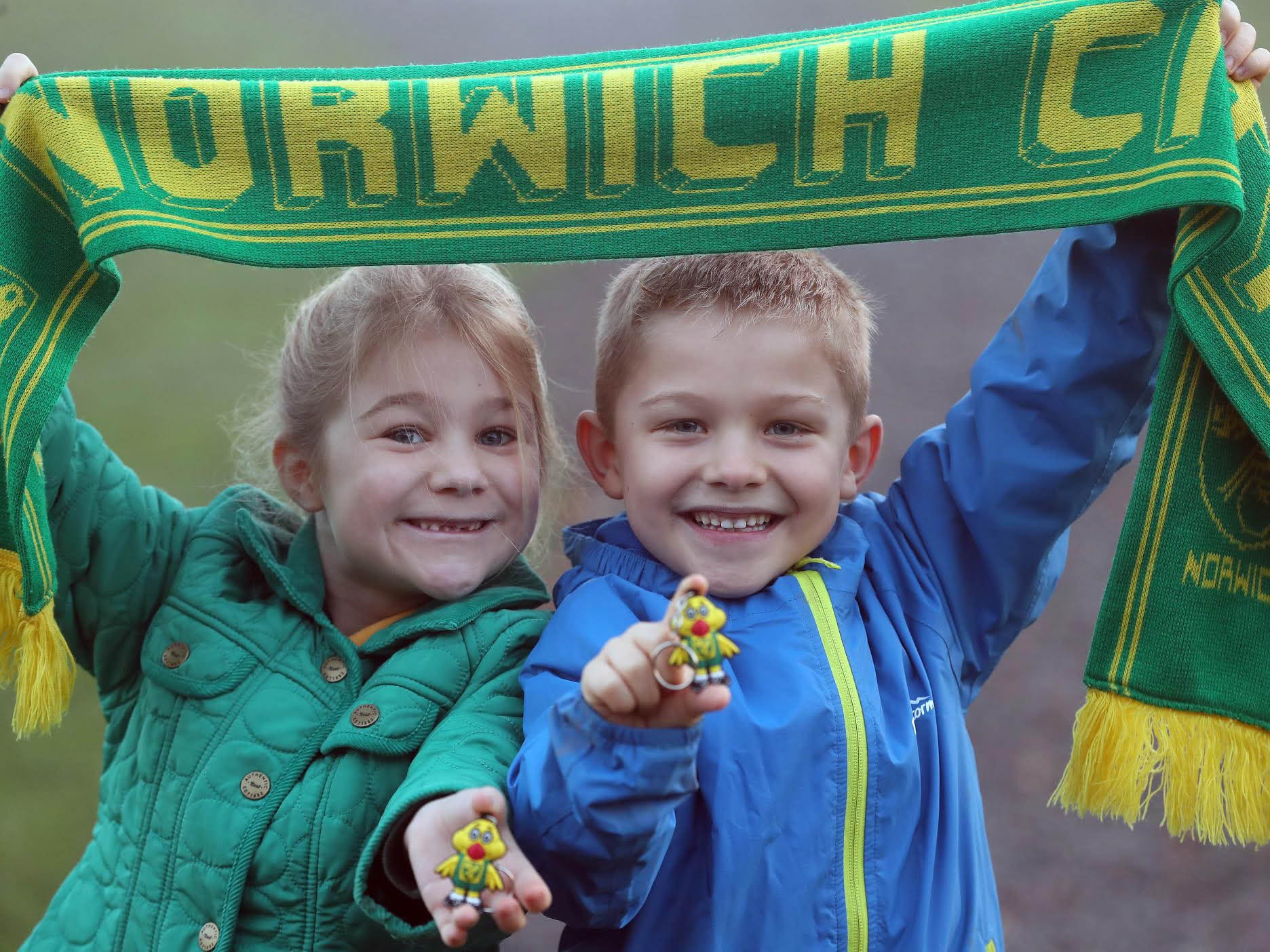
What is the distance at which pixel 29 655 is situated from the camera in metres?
1.74

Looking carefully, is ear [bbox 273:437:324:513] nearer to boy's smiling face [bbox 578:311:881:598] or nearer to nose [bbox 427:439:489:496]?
nose [bbox 427:439:489:496]

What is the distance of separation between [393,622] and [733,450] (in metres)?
0.60

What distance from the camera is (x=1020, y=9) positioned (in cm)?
162

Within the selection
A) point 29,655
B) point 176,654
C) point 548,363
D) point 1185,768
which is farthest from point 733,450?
point 548,363

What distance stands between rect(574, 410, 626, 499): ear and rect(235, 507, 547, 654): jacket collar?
0.64 feet

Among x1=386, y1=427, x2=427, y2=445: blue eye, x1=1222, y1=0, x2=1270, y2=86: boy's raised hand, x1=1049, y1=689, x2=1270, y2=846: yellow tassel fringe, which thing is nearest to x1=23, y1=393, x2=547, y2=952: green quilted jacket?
x1=386, y1=427, x2=427, y2=445: blue eye

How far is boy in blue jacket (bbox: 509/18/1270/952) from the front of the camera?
160cm

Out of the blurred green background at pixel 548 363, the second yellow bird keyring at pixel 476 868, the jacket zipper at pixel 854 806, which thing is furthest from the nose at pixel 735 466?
the blurred green background at pixel 548 363

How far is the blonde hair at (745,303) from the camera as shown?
1.79 metres

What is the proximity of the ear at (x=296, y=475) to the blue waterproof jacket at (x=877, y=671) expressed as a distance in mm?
426

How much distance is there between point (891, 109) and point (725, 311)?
0.35m

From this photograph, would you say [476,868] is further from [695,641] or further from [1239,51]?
[1239,51]

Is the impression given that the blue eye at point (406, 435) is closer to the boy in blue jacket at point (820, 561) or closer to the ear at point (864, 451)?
the boy in blue jacket at point (820, 561)

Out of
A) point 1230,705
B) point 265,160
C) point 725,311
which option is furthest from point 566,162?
point 1230,705
